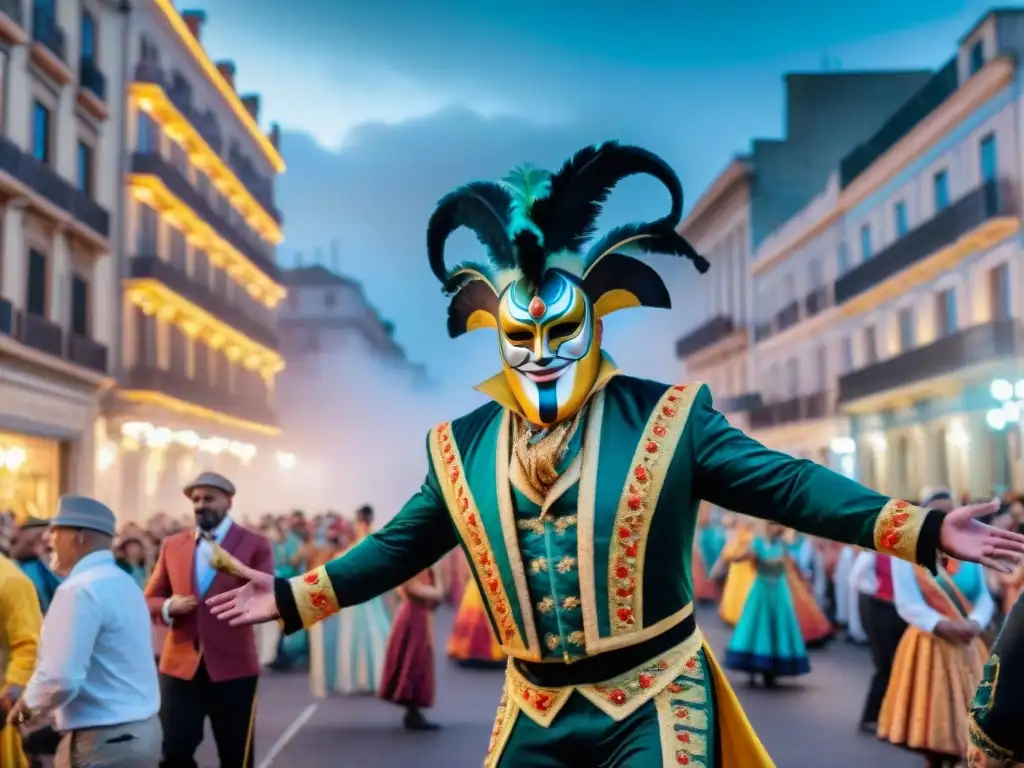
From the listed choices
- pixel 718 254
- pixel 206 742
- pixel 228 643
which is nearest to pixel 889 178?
pixel 718 254

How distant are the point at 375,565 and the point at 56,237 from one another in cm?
2430

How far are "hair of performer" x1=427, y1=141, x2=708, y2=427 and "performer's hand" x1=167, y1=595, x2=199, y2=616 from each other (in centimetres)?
326

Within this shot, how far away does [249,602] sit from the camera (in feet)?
14.0

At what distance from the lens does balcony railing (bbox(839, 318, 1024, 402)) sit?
26.0 metres

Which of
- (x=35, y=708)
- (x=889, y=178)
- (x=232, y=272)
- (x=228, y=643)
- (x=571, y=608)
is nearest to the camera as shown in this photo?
(x=571, y=608)

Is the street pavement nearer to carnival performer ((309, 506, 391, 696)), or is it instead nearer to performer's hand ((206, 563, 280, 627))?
carnival performer ((309, 506, 391, 696))

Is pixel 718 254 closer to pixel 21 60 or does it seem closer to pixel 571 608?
pixel 21 60

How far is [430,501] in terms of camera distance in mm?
4414

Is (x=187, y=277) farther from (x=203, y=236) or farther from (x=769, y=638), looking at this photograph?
(x=769, y=638)

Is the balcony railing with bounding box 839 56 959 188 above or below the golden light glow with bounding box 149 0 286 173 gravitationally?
below

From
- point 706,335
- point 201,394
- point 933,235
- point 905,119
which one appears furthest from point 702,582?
point 706,335

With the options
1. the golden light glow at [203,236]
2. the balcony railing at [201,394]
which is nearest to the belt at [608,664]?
the balcony railing at [201,394]

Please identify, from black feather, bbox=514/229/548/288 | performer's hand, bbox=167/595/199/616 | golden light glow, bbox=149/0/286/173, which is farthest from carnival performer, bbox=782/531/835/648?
golden light glow, bbox=149/0/286/173

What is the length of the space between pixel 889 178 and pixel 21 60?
2015 centimetres
